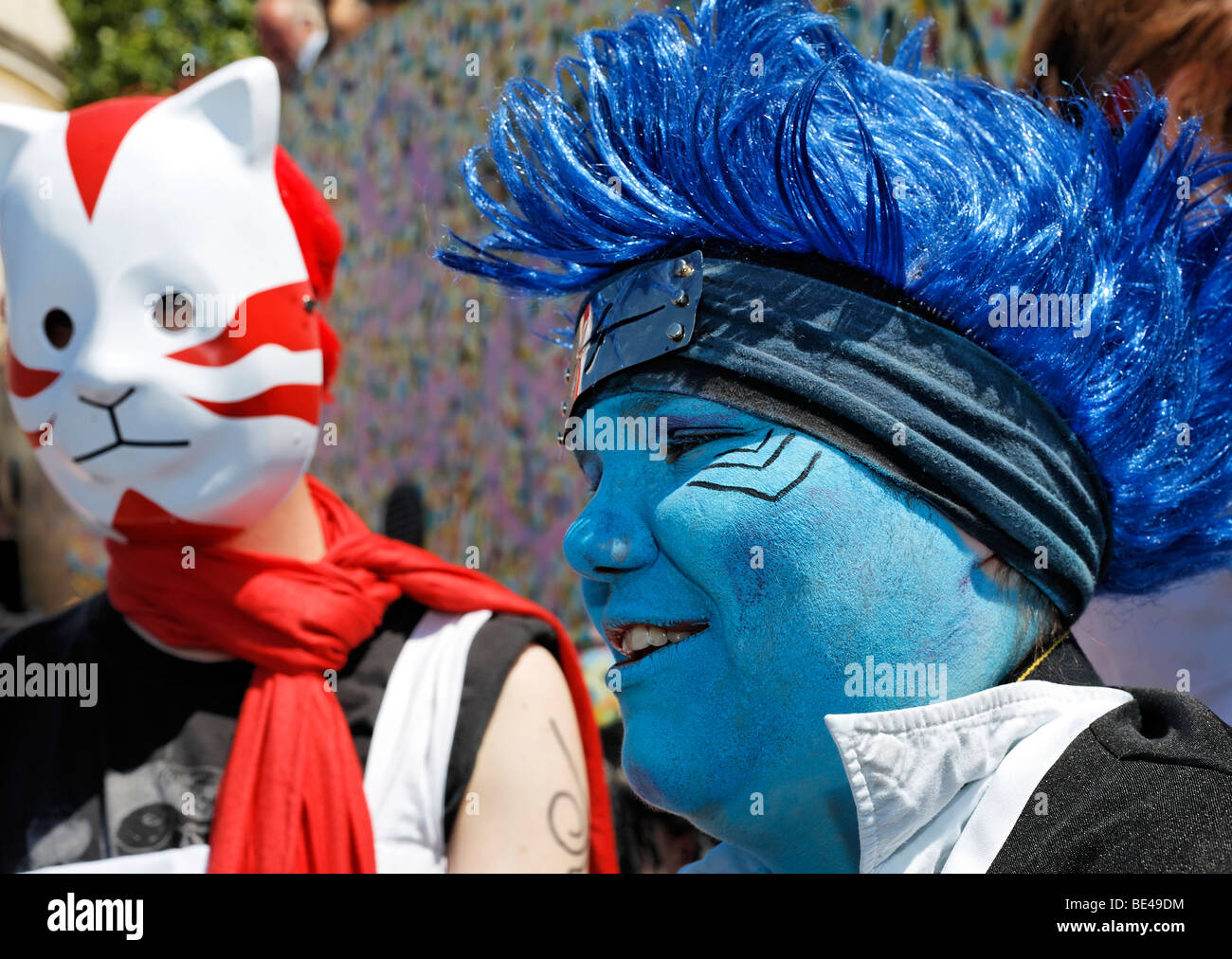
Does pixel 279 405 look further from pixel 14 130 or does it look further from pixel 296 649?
pixel 14 130

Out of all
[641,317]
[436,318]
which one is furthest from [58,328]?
[436,318]

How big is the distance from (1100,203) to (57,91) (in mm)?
6111

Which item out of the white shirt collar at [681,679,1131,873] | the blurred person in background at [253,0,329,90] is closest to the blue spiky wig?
the white shirt collar at [681,679,1131,873]

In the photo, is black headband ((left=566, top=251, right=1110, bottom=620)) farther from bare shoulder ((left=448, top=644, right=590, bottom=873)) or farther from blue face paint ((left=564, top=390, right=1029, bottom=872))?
bare shoulder ((left=448, top=644, right=590, bottom=873))

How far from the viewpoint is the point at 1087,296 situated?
4.28ft

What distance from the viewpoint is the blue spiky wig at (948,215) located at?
1.28m

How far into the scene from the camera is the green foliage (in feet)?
19.0

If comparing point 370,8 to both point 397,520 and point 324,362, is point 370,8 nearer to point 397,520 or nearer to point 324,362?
point 397,520

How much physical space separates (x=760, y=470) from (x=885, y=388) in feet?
0.51

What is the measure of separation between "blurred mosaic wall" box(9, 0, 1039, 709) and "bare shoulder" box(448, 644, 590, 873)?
116 centimetres

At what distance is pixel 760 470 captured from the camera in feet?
4.02

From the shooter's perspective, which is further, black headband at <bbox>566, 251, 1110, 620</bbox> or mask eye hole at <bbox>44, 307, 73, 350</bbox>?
mask eye hole at <bbox>44, 307, 73, 350</bbox>
